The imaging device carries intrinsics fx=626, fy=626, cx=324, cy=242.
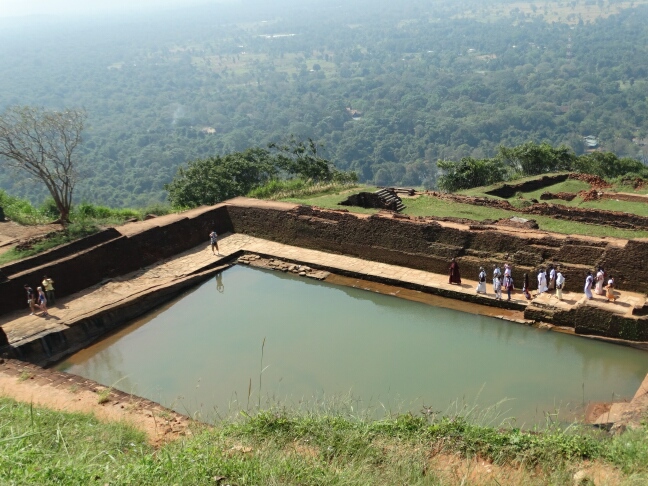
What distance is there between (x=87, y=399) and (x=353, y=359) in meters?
4.19

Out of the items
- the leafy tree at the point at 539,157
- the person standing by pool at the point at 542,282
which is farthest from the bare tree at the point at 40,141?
the leafy tree at the point at 539,157

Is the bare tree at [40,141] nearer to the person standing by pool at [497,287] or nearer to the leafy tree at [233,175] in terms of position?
the leafy tree at [233,175]

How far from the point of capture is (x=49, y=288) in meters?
12.8

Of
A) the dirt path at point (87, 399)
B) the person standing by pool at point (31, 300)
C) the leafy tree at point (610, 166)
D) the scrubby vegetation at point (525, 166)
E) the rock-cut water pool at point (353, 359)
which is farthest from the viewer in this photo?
the leafy tree at point (610, 166)

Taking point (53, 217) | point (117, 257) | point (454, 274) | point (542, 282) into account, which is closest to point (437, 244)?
point (454, 274)

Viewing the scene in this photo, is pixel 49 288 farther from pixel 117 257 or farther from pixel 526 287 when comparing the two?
pixel 526 287

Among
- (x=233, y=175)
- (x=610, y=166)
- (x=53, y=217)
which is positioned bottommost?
(x=610, y=166)

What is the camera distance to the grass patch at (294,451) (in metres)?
5.26

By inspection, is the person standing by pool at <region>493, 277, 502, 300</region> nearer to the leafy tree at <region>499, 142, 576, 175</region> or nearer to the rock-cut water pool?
the rock-cut water pool

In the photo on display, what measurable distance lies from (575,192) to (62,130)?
15.5m

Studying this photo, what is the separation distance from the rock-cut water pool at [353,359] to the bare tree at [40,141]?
4.85 metres

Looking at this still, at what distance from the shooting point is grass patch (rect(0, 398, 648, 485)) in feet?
17.3

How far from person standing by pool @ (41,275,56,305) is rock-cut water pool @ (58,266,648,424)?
1.83 m

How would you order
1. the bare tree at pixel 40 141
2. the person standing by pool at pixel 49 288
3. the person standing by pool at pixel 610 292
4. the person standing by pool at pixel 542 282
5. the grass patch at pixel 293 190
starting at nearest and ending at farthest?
the person standing by pool at pixel 610 292 < the person standing by pool at pixel 542 282 < the person standing by pool at pixel 49 288 < the bare tree at pixel 40 141 < the grass patch at pixel 293 190
